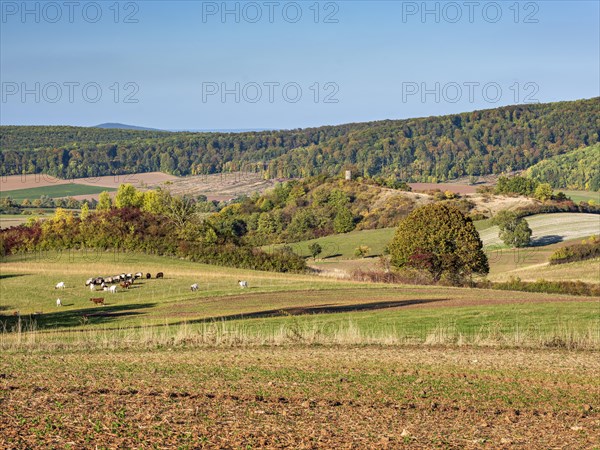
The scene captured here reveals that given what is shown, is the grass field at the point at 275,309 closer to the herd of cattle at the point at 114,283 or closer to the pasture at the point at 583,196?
the herd of cattle at the point at 114,283

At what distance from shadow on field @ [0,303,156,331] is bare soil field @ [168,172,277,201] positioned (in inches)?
4680

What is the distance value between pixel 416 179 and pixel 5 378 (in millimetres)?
170834

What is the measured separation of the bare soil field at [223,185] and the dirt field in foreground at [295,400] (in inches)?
5641

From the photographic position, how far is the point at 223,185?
602ft

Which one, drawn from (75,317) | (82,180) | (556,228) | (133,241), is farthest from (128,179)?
(75,317)

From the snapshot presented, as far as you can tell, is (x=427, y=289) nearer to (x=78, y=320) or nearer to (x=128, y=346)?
(x=78, y=320)

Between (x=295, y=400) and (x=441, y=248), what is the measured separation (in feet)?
158

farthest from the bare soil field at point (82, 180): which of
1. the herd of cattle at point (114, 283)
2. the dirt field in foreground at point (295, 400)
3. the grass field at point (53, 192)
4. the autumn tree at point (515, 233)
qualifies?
the dirt field in foreground at point (295, 400)

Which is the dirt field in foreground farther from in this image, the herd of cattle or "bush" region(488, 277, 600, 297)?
"bush" region(488, 277, 600, 297)

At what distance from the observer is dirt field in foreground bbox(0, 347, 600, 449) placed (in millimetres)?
11492

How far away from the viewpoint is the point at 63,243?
222 ft

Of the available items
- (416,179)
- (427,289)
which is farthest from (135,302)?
(416,179)

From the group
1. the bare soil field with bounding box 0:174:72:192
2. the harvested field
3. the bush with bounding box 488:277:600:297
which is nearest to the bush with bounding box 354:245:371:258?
the harvested field

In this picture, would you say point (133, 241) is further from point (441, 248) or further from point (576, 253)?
point (576, 253)
